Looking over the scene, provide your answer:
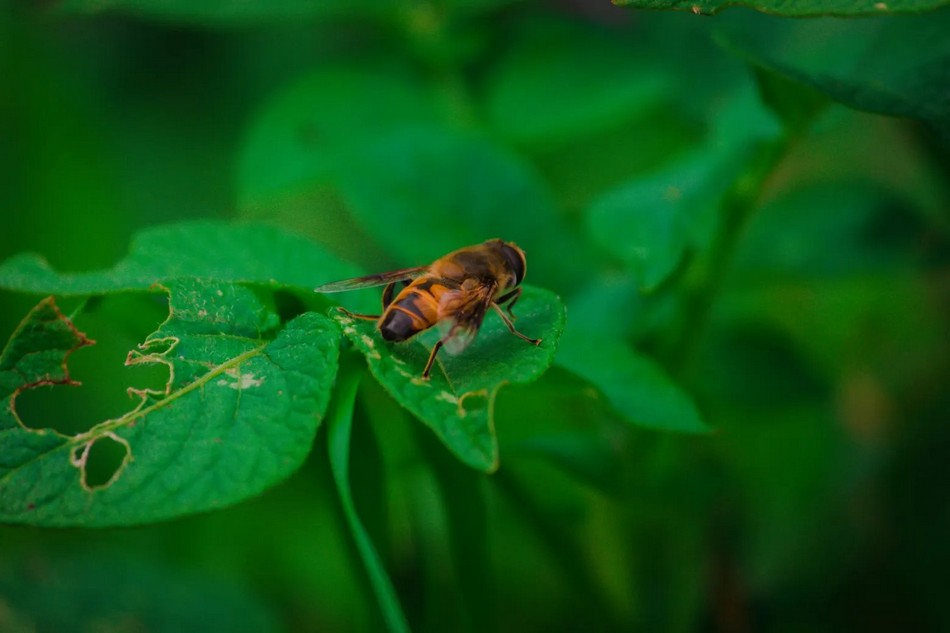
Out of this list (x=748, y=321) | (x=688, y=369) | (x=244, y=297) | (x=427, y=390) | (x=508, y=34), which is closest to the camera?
(x=427, y=390)

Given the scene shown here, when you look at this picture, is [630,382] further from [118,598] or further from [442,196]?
[118,598]

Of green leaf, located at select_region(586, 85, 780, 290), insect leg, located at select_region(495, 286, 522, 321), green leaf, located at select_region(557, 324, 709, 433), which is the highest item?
insect leg, located at select_region(495, 286, 522, 321)

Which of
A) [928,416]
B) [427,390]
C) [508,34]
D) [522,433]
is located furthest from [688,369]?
[508,34]

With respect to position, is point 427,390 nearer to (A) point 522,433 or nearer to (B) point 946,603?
(A) point 522,433

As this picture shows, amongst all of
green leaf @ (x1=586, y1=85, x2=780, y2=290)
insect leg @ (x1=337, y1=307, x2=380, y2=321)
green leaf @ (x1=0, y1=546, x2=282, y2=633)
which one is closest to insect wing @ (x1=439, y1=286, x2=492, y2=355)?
insect leg @ (x1=337, y1=307, x2=380, y2=321)

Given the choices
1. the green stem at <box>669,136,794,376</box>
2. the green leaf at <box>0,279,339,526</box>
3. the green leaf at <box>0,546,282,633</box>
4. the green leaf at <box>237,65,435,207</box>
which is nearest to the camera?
the green leaf at <box>0,279,339,526</box>

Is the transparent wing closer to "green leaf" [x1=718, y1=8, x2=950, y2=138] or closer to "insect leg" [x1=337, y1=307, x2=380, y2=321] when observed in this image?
"insect leg" [x1=337, y1=307, x2=380, y2=321]
